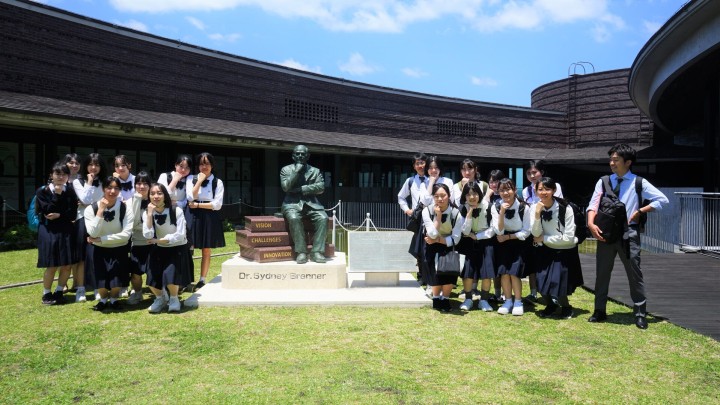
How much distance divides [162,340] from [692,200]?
12.4m

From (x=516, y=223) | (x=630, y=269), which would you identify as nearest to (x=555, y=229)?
(x=516, y=223)

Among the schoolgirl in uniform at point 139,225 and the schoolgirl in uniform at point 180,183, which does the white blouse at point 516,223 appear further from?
the schoolgirl in uniform at point 139,225

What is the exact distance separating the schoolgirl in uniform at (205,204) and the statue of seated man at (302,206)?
1.02 m

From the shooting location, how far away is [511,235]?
6105 mm

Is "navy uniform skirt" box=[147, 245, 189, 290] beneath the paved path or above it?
above

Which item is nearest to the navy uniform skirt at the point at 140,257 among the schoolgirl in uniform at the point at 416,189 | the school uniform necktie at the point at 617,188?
the schoolgirl in uniform at the point at 416,189

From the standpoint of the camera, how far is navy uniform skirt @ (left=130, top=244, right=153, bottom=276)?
6160 mm

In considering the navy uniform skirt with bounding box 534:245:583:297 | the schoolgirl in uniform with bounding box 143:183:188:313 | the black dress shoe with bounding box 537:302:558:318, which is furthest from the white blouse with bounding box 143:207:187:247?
the black dress shoe with bounding box 537:302:558:318

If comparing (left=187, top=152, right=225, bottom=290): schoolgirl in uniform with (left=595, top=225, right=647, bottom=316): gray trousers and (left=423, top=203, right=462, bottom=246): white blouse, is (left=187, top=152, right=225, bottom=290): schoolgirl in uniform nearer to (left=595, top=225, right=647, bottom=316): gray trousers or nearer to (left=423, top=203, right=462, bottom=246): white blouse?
(left=423, top=203, right=462, bottom=246): white blouse

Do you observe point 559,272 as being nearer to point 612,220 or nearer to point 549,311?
point 549,311

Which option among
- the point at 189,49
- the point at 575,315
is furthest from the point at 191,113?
the point at 575,315

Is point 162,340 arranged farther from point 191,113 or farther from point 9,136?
point 191,113

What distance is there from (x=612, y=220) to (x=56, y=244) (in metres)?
6.73

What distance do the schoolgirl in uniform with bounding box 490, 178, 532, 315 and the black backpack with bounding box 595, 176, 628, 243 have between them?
0.80 meters
